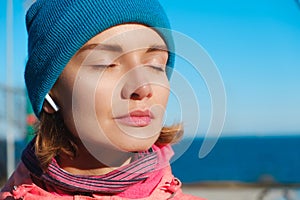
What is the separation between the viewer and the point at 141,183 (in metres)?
1.05

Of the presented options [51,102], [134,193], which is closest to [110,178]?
[134,193]

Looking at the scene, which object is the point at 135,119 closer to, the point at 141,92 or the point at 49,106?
the point at 141,92

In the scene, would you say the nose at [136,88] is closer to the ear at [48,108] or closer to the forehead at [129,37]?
the forehead at [129,37]

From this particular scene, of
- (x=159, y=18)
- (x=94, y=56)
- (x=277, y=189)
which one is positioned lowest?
(x=94, y=56)

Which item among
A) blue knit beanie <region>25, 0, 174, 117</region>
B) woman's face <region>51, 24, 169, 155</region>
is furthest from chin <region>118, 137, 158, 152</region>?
blue knit beanie <region>25, 0, 174, 117</region>

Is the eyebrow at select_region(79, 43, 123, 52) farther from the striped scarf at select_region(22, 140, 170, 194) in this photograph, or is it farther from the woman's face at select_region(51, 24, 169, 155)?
the striped scarf at select_region(22, 140, 170, 194)

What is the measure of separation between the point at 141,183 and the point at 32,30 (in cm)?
30

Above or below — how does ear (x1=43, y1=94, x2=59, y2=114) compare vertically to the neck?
above

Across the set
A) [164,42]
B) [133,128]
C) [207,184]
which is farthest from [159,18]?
[207,184]

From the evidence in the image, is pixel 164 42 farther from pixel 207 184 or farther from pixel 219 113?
pixel 207 184

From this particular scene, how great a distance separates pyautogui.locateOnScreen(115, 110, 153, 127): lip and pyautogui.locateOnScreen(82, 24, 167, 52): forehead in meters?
0.09

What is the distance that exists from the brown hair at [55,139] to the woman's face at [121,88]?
9 centimetres

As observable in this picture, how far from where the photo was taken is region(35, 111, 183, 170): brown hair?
108 centimetres

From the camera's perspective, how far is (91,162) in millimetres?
1070
